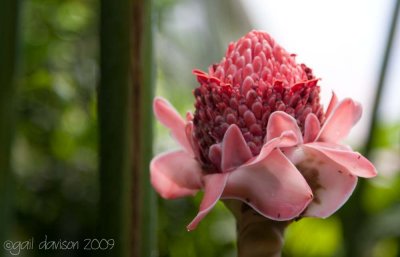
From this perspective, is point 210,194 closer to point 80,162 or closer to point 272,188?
point 272,188

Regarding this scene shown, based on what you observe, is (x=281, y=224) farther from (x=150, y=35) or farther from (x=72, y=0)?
(x=72, y=0)

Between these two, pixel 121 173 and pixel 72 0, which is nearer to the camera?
pixel 121 173

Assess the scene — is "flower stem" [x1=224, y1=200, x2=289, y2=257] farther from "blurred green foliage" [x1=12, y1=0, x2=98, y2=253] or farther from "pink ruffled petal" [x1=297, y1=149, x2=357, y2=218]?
"blurred green foliage" [x1=12, y1=0, x2=98, y2=253]

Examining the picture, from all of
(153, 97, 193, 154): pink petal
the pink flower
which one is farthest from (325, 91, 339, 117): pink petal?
(153, 97, 193, 154): pink petal

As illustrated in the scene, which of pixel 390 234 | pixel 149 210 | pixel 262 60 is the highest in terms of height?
pixel 262 60

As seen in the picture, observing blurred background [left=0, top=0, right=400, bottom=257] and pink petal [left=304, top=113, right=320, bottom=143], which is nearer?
pink petal [left=304, top=113, right=320, bottom=143]

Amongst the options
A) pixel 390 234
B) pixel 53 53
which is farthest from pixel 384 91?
pixel 53 53
